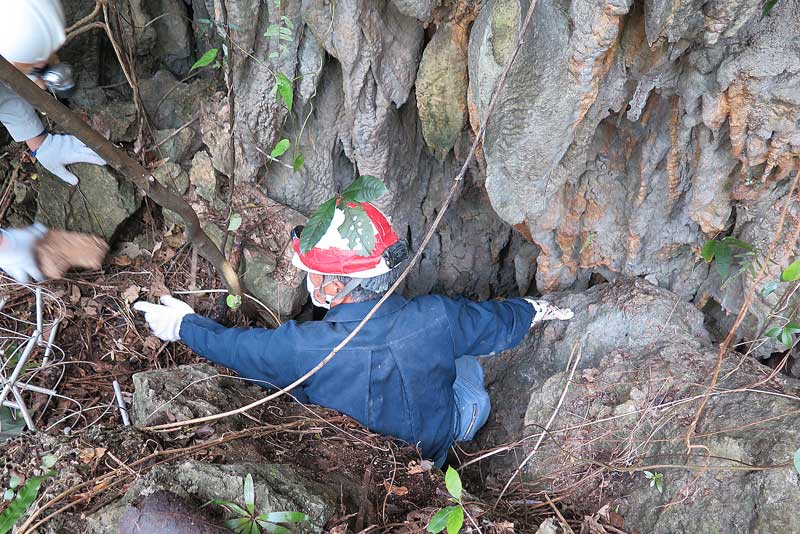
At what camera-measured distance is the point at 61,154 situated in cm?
299

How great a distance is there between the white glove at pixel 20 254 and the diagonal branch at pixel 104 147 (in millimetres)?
946

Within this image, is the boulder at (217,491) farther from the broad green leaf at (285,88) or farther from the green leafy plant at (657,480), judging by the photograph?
the broad green leaf at (285,88)

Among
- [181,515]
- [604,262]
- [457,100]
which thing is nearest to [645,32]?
[457,100]

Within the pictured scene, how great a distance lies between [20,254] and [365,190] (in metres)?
1.84

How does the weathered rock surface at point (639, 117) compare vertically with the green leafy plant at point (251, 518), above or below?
above

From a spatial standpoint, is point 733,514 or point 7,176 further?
point 7,176

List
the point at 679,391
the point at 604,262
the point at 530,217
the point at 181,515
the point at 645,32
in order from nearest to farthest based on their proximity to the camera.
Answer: the point at 181,515 < the point at 645,32 < the point at 679,391 < the point at 530,217 < the point at 604,262

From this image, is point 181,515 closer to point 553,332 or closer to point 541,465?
point 541,465

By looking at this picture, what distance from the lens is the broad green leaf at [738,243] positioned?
250 centimetres

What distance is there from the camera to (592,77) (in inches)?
82.0

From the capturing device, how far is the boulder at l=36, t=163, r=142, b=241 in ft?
10.2

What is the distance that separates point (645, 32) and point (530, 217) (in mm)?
1173

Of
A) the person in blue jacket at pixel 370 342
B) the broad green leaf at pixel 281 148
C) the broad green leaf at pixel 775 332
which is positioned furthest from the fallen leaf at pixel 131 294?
the broad green leaf at pixel 775 332

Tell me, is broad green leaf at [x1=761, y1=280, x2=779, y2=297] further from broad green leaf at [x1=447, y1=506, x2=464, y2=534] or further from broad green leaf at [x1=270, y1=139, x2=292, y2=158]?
broad green leaf at [x1=270, y1=139, x2=292, y2=158]
